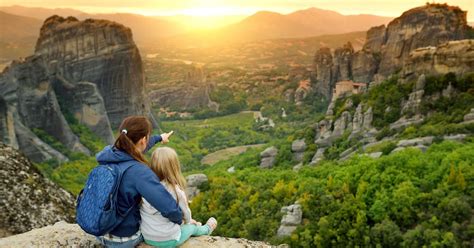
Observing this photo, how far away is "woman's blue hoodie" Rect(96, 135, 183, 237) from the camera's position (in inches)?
240

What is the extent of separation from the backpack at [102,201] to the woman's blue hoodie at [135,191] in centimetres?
8

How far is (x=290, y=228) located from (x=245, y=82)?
12101 cm

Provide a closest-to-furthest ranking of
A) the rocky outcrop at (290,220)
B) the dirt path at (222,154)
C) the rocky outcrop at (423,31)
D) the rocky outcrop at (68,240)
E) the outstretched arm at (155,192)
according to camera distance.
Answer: the outstretched arm at (155,192) < the rocky outcrop at (68,240) < the rocky outcrop at (290,220) < the dirt path at (222,154) < the rocky outcrop at (423,31)

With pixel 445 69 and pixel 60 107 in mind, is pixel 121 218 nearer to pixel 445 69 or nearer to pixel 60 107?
pixel 445 69

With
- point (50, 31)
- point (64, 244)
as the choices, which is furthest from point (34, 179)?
point (50, 31)

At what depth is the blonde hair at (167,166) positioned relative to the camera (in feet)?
21.4

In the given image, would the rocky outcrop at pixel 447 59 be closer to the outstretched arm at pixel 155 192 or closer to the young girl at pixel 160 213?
the young girl at pixel 160 213

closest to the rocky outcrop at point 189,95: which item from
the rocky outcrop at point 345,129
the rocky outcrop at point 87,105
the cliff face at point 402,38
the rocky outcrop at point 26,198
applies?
the cliff face at point 402,38

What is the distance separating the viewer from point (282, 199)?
3022cm

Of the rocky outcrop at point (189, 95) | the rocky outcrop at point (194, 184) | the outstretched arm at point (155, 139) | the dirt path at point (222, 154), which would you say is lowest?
the rocky outcrop at point (189, 95)

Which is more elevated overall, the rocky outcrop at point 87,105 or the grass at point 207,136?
the rocky outcrop at point 87,105

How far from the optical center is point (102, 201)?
5.95 metres

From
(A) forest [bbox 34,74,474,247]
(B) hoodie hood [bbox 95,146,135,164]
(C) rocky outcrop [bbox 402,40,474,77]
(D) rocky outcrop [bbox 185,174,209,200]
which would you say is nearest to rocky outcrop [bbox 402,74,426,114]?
(A) forest [bbox 34,74,474,247]

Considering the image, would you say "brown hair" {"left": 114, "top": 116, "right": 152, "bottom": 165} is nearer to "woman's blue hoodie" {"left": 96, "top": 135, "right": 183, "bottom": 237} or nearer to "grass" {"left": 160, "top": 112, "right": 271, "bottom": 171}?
"woman's blue hoodie" {"left": 96, "top": 135, "right": 183, "bottom": 237}
